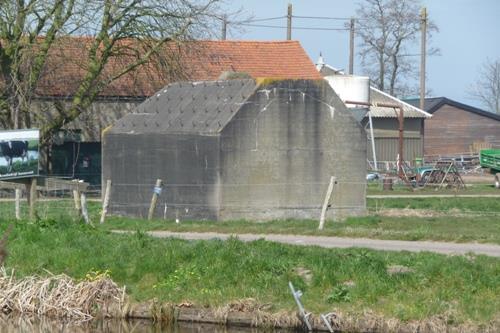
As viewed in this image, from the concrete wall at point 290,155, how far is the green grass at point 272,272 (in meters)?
9.23

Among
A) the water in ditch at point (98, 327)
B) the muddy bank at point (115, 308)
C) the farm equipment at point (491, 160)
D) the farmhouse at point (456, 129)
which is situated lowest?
the water in ditch at point (98, 327)

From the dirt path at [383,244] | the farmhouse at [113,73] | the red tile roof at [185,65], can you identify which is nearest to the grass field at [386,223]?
the dirt path at [383,244]

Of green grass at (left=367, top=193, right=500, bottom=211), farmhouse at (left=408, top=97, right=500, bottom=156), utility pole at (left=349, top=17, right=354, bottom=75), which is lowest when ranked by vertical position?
green grass at (left=367, top=193, right=500, bottom=211)

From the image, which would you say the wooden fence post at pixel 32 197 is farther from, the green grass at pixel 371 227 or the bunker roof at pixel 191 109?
the bunker roof at pixel 191 109

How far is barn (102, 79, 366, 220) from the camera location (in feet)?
104

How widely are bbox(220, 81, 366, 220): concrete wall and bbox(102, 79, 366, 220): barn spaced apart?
30 millimetres

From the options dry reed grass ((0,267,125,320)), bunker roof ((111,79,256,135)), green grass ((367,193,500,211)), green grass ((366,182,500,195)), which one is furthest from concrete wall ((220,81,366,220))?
green grass ((366,182,500,195))

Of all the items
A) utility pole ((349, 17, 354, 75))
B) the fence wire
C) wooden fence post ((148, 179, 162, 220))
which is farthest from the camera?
utility pole ((349, 17, 354, 75))

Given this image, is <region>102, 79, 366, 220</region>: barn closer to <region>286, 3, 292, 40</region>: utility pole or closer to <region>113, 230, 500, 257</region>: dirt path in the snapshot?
<region>113, 230, 500, 257</region>: dirt path

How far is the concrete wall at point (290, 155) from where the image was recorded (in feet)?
104

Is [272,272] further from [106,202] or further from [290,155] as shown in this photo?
[290,155]

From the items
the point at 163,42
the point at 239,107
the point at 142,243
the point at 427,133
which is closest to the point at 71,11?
Answer: the point at 163,42

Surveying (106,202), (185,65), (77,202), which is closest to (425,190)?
(185,65)

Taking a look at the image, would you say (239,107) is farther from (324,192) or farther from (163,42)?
(163,42)
